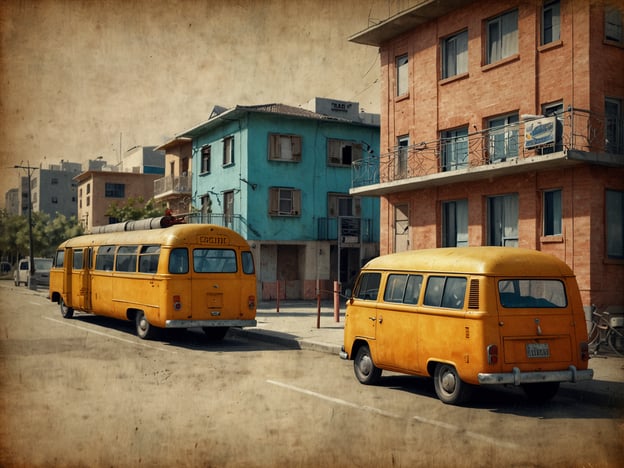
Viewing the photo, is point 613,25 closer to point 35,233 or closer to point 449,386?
point 449,386

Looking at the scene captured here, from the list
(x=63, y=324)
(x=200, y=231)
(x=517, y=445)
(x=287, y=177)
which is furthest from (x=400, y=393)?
(x=287, y=177)

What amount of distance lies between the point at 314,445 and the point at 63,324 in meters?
15.9

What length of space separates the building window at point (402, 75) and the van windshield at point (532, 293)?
16.1 metres

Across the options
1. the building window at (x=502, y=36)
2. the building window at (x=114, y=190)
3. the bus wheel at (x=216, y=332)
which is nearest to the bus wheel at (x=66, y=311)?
the bus wheel at (x=216, y=332)

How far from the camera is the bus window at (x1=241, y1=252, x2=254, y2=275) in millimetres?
17828

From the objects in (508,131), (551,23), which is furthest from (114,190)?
(551,23)

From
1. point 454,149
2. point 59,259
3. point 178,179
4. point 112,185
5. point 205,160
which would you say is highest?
point 112,185

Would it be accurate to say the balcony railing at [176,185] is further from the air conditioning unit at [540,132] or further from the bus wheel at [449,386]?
the bus wheel at [449,386]

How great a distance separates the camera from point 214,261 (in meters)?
17.5

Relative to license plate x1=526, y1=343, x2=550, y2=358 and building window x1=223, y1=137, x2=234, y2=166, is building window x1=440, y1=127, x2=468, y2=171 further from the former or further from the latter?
building window x1=223, y1=137, x2=234, y2=166

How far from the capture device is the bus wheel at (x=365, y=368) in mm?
11492

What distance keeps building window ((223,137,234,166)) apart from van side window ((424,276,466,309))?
27.4m

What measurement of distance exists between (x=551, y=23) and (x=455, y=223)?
658 centimetres

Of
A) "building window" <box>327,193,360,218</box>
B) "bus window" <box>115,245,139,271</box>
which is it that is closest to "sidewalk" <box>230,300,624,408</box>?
"bus window" <box>115,245,139,271</box>
